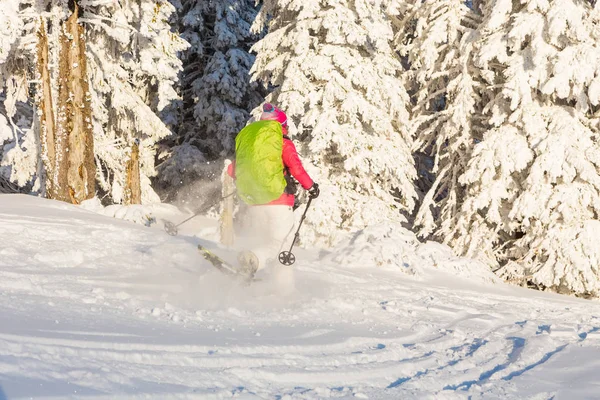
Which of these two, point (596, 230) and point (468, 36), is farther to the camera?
point (468, 36)

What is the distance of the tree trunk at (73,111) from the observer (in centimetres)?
1101

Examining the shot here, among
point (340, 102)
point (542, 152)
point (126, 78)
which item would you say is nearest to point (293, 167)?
point (340, 102)

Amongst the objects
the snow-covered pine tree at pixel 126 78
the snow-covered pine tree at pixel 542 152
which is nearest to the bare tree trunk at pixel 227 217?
the snow-covered pine tree at pixel 542 152

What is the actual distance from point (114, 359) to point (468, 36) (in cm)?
1314

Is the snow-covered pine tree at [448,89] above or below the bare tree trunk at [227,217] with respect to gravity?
above

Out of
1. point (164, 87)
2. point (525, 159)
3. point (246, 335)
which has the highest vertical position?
point (164, 87)

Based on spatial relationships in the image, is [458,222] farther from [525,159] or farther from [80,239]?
[80,239]

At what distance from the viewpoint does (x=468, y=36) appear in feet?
45.7

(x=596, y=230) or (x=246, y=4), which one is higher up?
(x=246, y=4)

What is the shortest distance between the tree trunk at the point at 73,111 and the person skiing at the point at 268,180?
6308 mm

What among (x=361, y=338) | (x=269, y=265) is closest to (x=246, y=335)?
(x=361, y=338)

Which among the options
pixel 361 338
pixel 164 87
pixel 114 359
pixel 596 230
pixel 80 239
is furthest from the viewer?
pixel 164 87

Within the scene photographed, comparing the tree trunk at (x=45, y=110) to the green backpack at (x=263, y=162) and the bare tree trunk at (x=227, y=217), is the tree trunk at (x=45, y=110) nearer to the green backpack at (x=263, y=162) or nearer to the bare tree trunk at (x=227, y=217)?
the bare tree trunk at (x=227, y=217)

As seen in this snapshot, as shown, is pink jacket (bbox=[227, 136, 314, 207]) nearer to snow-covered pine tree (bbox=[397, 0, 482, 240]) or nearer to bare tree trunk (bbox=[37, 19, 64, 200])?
bare tree trunk (bbox=[37, 19, 64, 200])
